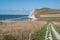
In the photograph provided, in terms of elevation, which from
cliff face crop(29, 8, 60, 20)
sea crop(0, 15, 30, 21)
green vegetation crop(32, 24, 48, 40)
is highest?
cliff face crop(29, 8, 60, 20)

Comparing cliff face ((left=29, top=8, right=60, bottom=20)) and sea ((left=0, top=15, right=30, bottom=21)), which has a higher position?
cliff face ((left=29, top=8, right=60, bottom=20))

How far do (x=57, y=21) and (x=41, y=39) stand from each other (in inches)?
26.3

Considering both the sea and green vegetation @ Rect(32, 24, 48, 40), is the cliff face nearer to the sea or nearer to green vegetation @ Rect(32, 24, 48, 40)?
the sea

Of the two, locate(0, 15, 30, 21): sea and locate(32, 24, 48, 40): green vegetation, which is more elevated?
locate(0, 15, 30, 21): sea

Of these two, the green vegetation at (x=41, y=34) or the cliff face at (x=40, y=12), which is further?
the cliff face at (x=40, y=12)

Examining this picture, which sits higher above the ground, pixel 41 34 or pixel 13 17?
pixel 13 17

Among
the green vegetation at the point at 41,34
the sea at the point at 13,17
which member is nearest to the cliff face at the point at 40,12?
the sea at the point at 13,17

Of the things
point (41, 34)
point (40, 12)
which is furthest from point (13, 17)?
point (41, 34)

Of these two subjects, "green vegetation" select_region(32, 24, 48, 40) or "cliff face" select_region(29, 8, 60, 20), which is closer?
"green vegetation" select_region(32, 24, 48, 40)

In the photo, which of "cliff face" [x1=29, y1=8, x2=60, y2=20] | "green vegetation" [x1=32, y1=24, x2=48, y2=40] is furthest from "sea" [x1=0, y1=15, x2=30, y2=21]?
"green vegetation" [x1=32, y1=24, x2=48, y2=40]

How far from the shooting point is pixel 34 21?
6121 mm

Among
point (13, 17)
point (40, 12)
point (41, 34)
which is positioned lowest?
point (41, 34)

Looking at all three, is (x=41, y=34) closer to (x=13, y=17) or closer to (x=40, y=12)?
(x=40, y=12)

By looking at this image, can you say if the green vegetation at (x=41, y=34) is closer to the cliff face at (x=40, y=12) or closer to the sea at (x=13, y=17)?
the cliff face at (x=40, y=12)
